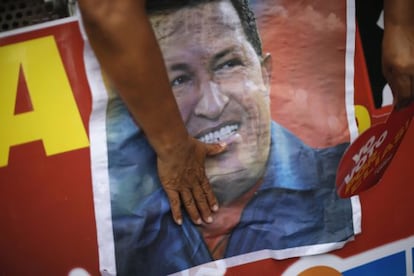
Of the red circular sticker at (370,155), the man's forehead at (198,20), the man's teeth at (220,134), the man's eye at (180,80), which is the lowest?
the red circular sticker at (370,155)

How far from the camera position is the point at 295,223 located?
89cm

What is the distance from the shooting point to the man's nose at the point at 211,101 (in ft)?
2.70

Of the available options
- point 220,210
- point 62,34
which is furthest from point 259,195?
point 62,34

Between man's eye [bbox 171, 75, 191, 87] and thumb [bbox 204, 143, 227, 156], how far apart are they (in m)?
0.10

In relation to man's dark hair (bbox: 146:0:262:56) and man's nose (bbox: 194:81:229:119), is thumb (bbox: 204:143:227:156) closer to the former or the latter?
man's nose (bbox: 194:81:229:119)

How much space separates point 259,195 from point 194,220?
11cm

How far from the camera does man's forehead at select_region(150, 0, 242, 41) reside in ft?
2.58

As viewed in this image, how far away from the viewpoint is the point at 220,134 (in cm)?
84

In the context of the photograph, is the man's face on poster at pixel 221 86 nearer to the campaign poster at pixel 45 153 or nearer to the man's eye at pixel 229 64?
the man's eye at pixel 229 64

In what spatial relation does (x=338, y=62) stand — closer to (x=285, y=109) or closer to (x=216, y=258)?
(x=285, y=109)

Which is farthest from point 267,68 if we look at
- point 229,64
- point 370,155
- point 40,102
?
point 40,102

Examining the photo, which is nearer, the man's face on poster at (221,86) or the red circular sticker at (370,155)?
the man's face on poster at (221,86)

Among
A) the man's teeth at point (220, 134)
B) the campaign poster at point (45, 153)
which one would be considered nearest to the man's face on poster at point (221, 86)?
the man's teeth at point (220, 134)

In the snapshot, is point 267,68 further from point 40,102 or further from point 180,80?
point 40,102
